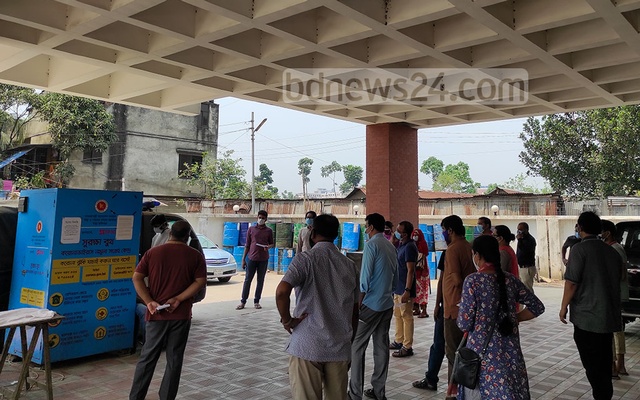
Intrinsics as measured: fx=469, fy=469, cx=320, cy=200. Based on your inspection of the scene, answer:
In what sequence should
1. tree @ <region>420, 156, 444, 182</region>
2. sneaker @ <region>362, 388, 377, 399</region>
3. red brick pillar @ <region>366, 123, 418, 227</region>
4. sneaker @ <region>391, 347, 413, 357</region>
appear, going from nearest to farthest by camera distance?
sneaker @ <region>362, 388, 377, 399</region> < sneaker @ <region>391, 347, 413, 357</region> < red brick pillar @ <region>366, 123, 418, 227</region> < tree @ <region>420, 156, 444, 182</region>

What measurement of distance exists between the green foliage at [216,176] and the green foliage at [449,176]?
43324mm

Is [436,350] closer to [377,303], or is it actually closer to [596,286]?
[377,303]

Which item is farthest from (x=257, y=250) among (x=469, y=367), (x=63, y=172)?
(x=63, y=172)

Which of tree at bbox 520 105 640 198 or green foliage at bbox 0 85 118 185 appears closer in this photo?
tree at bbox 520 105 640 198

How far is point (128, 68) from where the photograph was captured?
754cm

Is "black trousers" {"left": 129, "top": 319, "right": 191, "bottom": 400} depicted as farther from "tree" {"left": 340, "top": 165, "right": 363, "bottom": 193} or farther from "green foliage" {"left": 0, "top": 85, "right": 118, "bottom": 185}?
"tree" {"left": 340, "top": 165, "right": 363, "bottom": 193}

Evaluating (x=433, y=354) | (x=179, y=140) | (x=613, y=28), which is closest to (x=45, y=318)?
(x=433, y=354)

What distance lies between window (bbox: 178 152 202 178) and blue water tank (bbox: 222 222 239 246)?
10463 mm

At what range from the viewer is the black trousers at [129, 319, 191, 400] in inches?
155

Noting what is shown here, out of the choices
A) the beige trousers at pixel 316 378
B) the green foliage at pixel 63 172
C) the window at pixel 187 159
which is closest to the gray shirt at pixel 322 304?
the beige trousers at pixel 316 378

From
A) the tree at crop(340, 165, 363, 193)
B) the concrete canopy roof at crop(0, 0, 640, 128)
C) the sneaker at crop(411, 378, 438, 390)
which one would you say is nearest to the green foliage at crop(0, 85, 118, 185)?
the concrete canopy roof at crop(0, 0, 640, 128)

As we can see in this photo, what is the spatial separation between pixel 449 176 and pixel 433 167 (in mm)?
6446

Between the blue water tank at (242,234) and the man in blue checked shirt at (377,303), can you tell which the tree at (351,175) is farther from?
the man in blue checked shirt at (377,303)

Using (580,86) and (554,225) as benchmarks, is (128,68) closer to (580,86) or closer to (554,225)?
(580,86)
